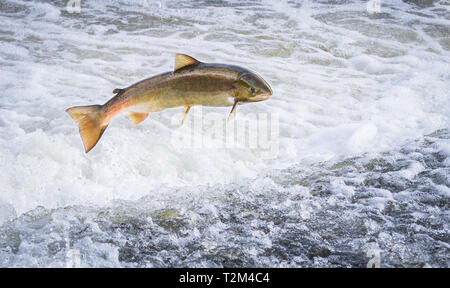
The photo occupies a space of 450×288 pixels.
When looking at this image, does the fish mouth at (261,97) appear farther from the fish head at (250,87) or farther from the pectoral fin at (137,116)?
the pectoral fin at (137,116)

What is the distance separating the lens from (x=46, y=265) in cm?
244

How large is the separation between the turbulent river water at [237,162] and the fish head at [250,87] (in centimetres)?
164

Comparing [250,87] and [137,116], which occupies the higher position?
[250,87]

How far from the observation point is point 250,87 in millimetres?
964

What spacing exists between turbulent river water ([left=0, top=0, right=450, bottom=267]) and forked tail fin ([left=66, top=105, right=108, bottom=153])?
1533 mm

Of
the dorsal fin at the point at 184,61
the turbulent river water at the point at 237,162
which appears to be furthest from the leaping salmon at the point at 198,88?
the turbulent river water at the point at 237,162

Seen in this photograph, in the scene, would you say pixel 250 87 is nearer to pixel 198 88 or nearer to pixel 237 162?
pixel 198 88

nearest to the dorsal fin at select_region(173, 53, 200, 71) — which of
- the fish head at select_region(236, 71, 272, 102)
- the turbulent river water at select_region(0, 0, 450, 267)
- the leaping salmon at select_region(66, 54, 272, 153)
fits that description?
the leaping salmon at select_region(66, 54, 272, 153)

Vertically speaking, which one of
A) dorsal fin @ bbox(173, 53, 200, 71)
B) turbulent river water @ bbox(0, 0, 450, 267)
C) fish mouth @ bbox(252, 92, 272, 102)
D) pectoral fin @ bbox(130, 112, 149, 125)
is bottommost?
turbulent river water @ bbox(0, 0, 450, 267)

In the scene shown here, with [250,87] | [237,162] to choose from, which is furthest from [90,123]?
[237,162]

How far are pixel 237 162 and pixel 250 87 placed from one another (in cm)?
292

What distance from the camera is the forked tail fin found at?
104 centimetres

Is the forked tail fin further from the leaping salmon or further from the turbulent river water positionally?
the turbulent river water
